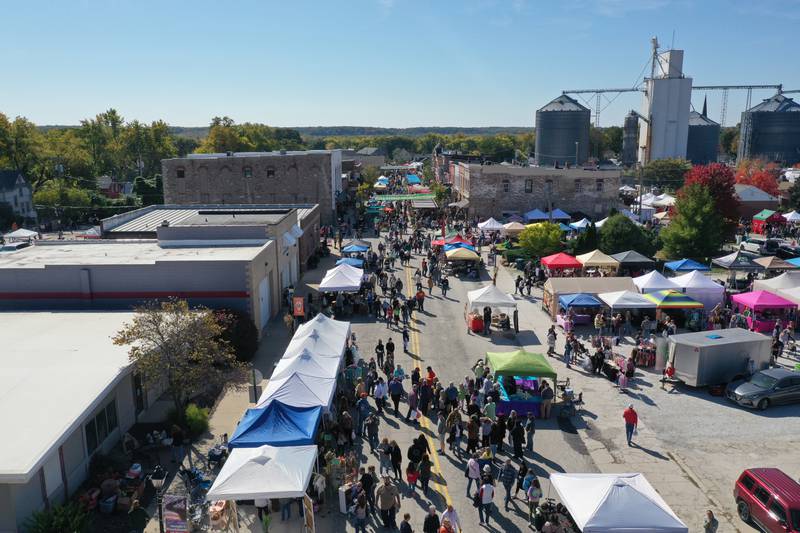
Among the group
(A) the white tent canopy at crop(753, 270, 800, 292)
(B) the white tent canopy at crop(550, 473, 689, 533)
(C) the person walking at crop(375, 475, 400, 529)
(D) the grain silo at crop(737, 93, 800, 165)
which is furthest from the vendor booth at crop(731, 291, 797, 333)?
(D) the grain silo at crop(737, 93, 800, 165)

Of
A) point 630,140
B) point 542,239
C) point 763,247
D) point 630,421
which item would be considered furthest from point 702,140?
point 630,421

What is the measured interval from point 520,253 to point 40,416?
29.5 meters

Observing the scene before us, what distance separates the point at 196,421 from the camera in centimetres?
1603

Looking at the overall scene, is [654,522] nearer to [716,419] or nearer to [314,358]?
[716,419]

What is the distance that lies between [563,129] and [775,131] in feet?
118

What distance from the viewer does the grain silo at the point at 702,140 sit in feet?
363

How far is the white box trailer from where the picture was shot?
18656 millimetres

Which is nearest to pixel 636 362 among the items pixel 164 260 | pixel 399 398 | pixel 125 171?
pixel 399 398

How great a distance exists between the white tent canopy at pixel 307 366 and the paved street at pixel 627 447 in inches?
81.2

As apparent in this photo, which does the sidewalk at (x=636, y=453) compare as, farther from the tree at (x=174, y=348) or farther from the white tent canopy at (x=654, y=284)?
the tree at (x=174, y=348)

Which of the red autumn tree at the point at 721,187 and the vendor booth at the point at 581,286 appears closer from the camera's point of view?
the vendor booth at the point at 581,286

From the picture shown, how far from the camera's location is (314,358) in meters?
17.0

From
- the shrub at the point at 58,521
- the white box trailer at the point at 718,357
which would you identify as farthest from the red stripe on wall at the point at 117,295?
the white box trailer at the point at 718,357

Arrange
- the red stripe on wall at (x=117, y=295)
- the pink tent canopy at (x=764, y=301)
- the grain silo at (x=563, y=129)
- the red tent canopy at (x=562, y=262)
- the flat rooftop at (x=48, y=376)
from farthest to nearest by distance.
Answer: the grain silo at (x=563, y=129) < the red tent canopy at (x=562, y=262) < the pink tent canopy at (x=764, y=301) < the red stripe on wall at (x=117, y=295) < the flat rooftop at (x=48, y=376)
